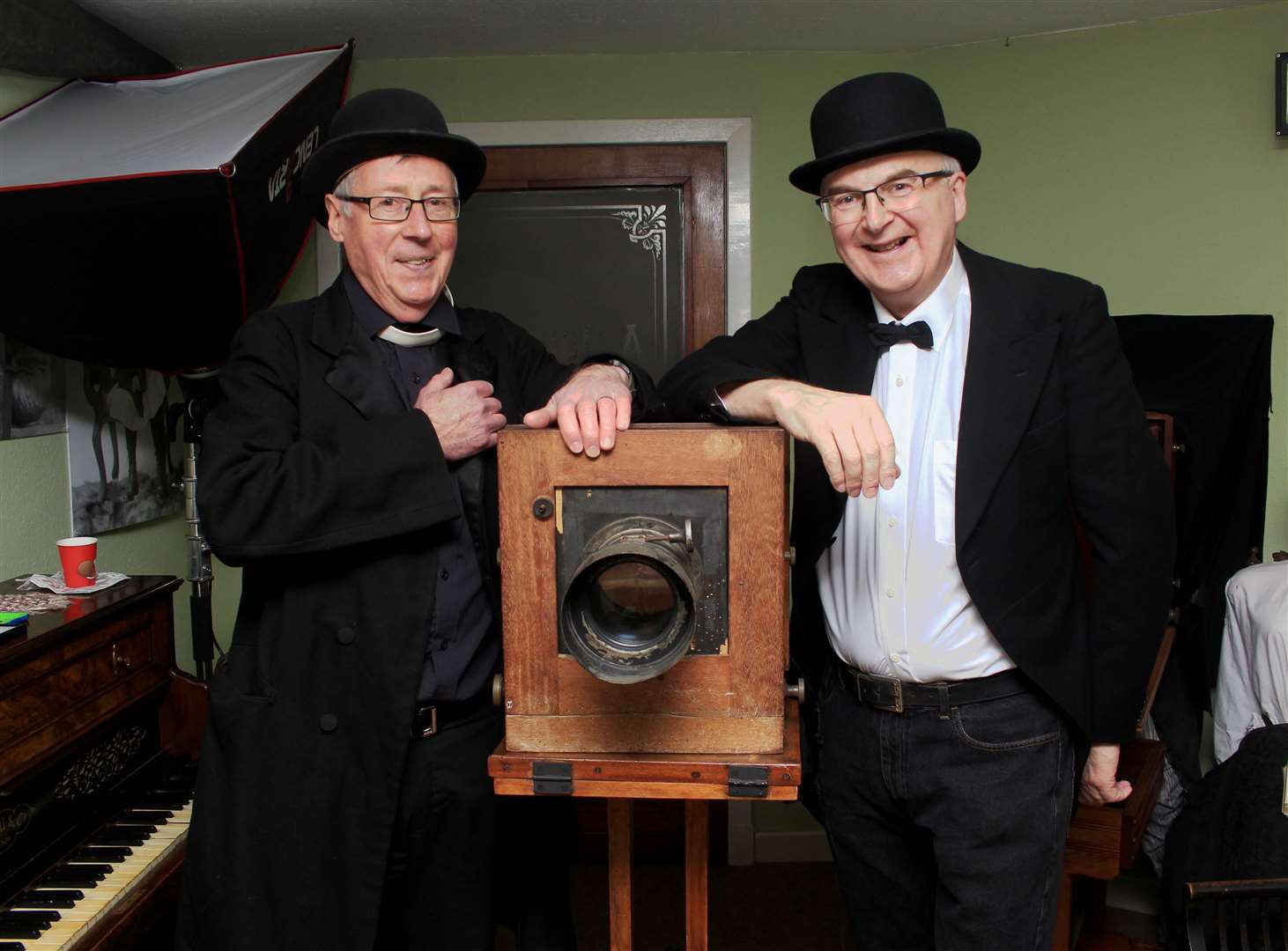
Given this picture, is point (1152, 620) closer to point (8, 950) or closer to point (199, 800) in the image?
point (199, 800)

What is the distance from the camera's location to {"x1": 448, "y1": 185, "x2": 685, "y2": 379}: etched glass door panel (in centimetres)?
326

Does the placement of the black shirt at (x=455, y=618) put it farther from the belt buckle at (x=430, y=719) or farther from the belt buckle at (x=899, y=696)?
the belt buckle at (x=899, y=696)

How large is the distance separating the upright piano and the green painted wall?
22.6 inches

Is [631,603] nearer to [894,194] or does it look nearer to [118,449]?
[894,194]

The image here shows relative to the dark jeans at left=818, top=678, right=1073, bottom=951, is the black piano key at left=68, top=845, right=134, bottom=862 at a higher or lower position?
lower

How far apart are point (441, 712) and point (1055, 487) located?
3.07 feet

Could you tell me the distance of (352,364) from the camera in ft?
5.22

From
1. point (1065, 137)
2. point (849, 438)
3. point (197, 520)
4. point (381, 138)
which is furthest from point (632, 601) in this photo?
point (1065, 137)

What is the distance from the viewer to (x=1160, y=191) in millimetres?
2967

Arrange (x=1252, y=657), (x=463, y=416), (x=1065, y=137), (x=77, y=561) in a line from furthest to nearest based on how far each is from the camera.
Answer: (x=1065, y=137)
(x=1252, y=657)
(x=77, y=561)
(x=463, y=416)

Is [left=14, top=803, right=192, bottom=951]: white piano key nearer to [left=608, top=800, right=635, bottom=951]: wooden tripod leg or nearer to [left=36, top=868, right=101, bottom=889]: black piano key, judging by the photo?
[left=36, top=868, right=101, bottom=889]: black piano key

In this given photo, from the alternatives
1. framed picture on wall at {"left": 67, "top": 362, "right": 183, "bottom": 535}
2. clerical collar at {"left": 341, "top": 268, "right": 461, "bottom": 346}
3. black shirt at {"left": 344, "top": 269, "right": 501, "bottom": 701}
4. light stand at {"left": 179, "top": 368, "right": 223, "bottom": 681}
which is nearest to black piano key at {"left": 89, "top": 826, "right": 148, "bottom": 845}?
light stand at {"left": 179, "top": 368, "right": 223, "bottom": 681}

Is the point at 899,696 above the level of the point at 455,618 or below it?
below

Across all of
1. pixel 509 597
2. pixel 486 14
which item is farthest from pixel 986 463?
pixel 486 14
